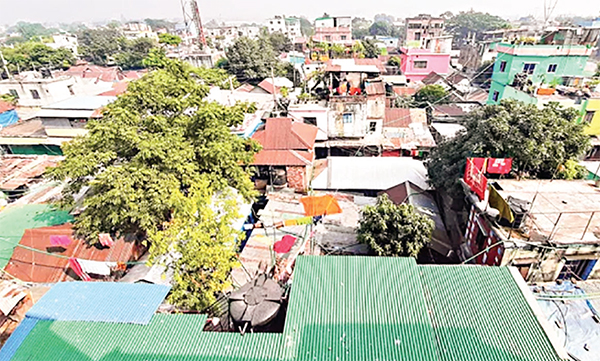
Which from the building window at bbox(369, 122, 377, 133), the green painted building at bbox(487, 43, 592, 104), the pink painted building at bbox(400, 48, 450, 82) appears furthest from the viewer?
the pink painted building at bbox(400, 48, 450, 82)

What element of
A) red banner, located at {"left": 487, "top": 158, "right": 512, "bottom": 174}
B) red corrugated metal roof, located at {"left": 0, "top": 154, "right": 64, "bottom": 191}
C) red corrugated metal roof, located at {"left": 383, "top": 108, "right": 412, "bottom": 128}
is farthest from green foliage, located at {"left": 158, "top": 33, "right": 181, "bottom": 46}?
red banner, located at {"left": 487, "top": 158, "right": 512, "bottom": 174}

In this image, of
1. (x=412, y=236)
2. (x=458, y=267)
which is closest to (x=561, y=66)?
(x=412, y=236)

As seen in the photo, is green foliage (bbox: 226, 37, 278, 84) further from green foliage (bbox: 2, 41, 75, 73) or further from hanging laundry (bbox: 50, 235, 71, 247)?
green foliage (bbox: 2, 41, 75, 73)

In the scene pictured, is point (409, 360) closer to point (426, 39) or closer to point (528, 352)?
point (528, 352)

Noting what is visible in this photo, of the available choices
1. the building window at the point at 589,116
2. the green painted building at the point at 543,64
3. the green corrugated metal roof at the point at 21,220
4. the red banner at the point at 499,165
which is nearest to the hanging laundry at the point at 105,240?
the green corrugated metal roof at the point at 21,220

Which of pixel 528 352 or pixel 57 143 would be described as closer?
pixel 528 352
